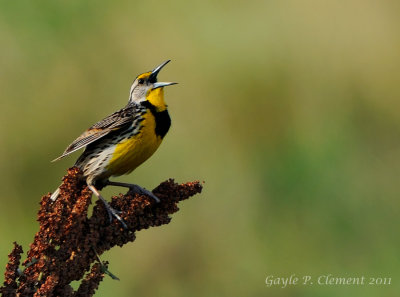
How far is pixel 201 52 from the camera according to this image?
6.83 metres

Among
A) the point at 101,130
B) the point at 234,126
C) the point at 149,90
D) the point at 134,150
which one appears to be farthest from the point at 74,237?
the point at 234,126

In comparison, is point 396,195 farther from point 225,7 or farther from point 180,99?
point 225,7

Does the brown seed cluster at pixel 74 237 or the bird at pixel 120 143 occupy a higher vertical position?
the bird at pixel 120 143

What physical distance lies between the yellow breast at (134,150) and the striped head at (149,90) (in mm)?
277

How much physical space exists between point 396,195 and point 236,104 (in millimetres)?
1285

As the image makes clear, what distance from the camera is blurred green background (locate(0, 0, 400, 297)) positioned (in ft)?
19.3

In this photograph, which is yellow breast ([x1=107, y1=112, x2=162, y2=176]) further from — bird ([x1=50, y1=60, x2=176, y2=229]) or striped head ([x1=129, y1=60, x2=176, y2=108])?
striped head ([x1=129, y1=60, x2=176, y2=108])

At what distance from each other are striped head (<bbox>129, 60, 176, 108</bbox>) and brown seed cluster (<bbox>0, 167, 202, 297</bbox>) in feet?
2.59

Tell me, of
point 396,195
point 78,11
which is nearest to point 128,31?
point 78,11

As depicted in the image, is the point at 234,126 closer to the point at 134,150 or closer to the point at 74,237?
the point at 134,150

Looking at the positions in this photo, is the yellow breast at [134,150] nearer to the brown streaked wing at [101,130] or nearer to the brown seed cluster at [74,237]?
the brown streaked wing at [101,130]

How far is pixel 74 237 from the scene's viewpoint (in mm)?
3250

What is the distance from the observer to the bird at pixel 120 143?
3.88 metres

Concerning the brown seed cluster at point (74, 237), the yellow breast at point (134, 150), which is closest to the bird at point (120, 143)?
the yellow breast at point (134, 150)
